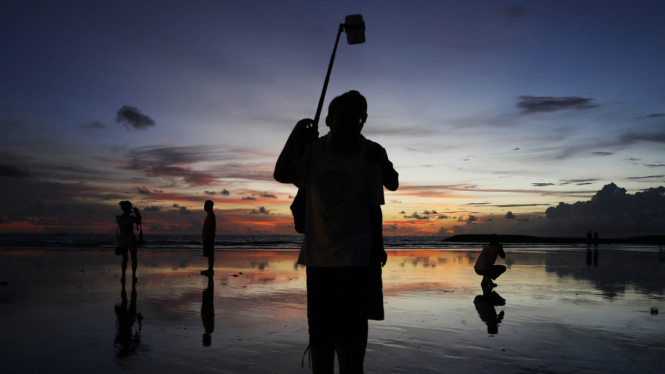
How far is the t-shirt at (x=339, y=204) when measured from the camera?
2.66 metres

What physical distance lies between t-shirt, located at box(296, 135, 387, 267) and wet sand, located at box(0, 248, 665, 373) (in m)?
2.06

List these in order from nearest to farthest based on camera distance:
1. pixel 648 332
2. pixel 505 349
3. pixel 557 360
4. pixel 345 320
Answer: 1. pixel 345 320
2. pixel 557 360
3. pixel 505 349
4. pixel 648 332

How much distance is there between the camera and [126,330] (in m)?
5.77

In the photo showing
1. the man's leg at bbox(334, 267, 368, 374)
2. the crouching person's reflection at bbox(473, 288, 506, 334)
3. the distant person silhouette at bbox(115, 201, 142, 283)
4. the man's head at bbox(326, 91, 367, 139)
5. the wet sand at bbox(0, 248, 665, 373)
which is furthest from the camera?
the distant person silhouette at bbox(115, 201, 142, 283)

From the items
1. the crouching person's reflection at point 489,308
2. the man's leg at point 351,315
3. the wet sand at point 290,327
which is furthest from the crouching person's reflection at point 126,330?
the crouching person's reflection at point 489,308

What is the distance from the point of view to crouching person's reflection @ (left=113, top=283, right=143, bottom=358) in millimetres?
4941

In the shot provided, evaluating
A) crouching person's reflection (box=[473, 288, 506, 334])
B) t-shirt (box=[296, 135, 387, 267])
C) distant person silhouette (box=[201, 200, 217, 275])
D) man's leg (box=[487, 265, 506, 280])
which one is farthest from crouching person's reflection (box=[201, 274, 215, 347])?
man's leg (box=[487, 265, 506, 280])

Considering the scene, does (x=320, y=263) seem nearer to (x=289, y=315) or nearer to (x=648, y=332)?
(x=289, y=315)

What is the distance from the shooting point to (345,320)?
2.67 m

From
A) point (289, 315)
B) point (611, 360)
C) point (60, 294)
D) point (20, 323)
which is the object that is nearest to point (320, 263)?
point (611, 360)

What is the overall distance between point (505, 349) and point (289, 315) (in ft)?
10.5

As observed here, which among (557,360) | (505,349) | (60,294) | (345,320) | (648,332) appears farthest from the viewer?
(60,294)

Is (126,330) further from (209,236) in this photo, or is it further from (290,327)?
(209,236)

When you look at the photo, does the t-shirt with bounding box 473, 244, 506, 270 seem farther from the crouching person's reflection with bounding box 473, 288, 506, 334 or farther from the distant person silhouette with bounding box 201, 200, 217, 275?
the distant person silhouette with bounding box 201, 200, 217, 275
